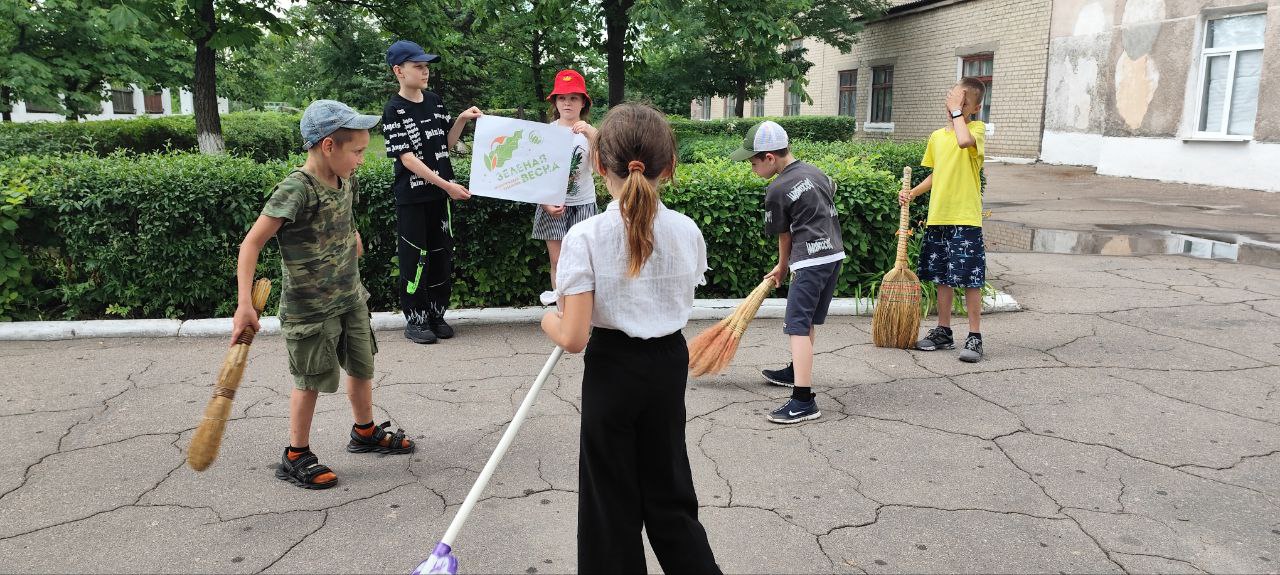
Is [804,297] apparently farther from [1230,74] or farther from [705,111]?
[705,111]

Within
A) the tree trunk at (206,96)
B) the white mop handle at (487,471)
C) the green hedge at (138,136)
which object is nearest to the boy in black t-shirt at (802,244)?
the white mop handle at (487,471)

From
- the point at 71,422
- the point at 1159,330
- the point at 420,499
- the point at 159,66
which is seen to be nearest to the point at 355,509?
the point at 420,499

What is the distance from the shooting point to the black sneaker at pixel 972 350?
18.2 feet

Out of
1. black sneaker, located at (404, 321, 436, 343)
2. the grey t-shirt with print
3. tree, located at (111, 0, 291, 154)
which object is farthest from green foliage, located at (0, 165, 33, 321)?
the grey t-shirt with print

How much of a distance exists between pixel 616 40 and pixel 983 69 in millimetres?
14616

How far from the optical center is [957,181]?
555 cm

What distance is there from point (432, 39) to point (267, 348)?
275 inches

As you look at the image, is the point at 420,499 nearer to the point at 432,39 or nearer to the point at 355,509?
the point at 355,509

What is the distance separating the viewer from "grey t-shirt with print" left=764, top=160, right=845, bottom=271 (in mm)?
4527

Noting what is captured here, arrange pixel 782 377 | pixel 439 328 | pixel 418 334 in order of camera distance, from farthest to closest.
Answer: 1. pixel 439 328
2. pixel 418 334
3. pixel 782 377

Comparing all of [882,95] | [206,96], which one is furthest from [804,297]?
[882,95]

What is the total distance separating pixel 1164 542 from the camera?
3.22 metres

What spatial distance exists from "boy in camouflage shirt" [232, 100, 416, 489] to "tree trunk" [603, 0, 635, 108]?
8928 mm

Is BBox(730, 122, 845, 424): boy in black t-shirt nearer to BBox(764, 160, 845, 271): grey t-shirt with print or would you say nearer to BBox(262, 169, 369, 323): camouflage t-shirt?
BBox(764, 160, 845, 271): grey t-shirt with print
